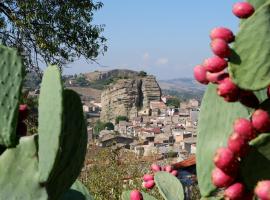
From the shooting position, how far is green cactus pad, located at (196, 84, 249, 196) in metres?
1.03

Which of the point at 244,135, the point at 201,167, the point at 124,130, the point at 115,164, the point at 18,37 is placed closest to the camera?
the point at 244,135

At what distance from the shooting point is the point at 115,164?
7766 mm

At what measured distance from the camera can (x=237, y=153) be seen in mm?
857

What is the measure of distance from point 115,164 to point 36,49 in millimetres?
3578

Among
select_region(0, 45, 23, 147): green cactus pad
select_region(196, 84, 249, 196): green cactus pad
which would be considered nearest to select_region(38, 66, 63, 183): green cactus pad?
select_region(0, 45, 23, 147): green cactus pad

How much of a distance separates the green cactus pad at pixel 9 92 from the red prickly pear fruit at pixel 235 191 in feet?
1.81

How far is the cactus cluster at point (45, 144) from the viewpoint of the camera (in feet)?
3.67

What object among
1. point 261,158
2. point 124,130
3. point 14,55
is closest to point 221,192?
point 261,158

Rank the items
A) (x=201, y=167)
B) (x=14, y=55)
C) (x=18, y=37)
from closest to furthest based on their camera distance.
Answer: (x=201, y=167) < (x=14, y=55) < (x=18, y=37)

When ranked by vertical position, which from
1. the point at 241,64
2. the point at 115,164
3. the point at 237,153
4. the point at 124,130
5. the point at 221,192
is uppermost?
the point at 241,64

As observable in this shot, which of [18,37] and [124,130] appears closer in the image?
[18,37]

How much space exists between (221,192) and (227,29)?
0.35 meters

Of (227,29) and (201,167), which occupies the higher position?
(227,29)

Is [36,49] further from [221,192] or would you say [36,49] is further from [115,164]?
[221,192]
